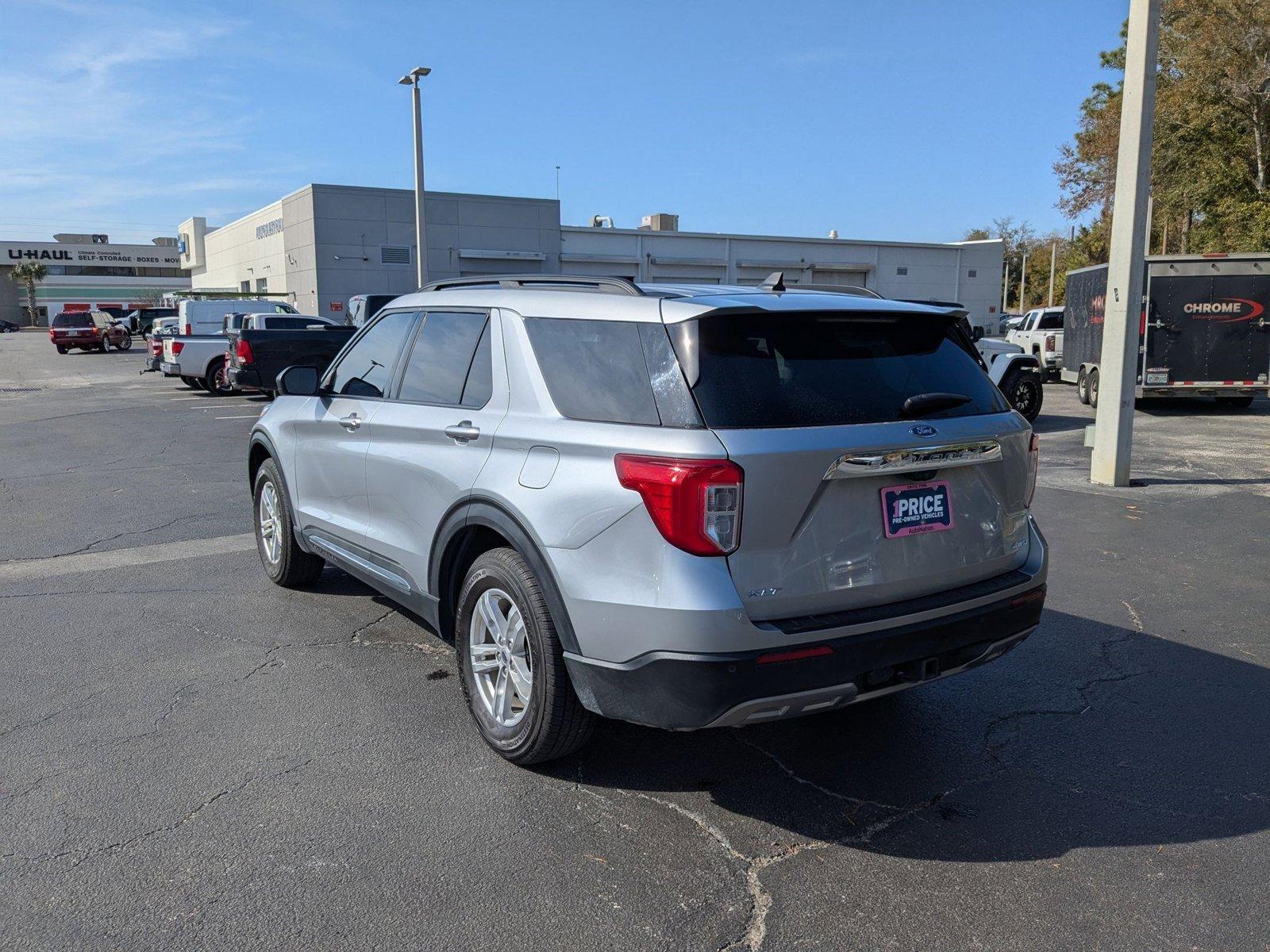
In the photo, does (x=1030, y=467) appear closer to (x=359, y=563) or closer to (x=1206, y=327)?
(x=359, y=563)

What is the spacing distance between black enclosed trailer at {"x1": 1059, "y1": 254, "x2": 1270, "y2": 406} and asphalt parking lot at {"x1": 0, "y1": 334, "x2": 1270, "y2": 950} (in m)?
11.1

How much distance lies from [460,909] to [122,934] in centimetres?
96

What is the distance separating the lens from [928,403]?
3.56 metres

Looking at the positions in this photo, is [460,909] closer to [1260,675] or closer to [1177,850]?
[1177,850]

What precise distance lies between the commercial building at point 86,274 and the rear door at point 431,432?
4099 inches

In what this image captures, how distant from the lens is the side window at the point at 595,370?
3.43m

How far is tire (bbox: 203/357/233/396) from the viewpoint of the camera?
893 inches

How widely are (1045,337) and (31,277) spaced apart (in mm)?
100054

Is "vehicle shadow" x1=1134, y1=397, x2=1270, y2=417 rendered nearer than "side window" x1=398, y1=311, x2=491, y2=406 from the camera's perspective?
No

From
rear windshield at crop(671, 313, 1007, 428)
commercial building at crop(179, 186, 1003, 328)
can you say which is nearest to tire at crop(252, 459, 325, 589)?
rear windshield at crop(671, 313, 1007, 428)

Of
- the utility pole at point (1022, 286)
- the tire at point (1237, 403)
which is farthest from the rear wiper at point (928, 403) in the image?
the utility pole at point (1022, 286)

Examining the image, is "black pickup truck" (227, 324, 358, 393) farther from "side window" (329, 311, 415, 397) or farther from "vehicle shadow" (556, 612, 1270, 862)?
"vehicle shadow" (556, 612, 1270, 862)

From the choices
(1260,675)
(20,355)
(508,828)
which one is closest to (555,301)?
(508,828)

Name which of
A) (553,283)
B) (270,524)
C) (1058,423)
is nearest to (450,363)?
(553,283)
